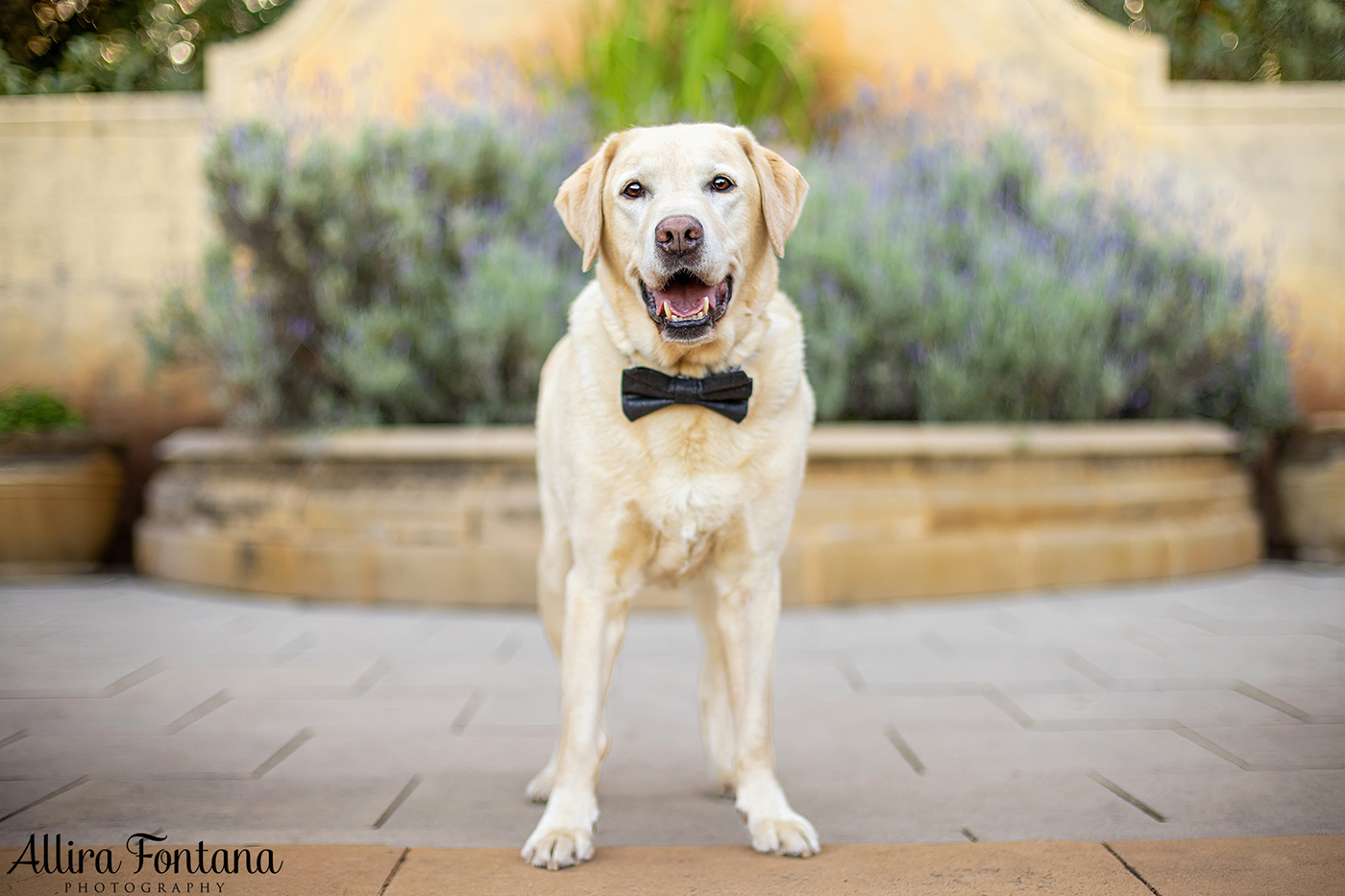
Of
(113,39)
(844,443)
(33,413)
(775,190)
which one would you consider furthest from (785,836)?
(113,39)

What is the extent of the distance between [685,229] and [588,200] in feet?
1.47

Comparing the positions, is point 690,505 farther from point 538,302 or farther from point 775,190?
point 538,302

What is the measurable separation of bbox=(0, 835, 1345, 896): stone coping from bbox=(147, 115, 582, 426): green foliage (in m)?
3.64

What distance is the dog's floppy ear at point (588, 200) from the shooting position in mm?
2555

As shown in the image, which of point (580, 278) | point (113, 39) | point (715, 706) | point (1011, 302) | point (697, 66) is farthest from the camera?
point (697, 66)

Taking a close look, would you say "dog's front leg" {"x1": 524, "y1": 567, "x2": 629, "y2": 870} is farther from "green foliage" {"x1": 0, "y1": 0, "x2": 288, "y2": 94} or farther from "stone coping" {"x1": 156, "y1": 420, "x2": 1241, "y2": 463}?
"green foliage" {"x1": 0, "y1": 0, "x2": 288, "y2": 94}

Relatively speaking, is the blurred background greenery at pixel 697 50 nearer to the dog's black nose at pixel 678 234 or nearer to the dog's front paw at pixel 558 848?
the dog's black nose at pixel 678 234

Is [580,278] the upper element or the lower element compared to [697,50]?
lower

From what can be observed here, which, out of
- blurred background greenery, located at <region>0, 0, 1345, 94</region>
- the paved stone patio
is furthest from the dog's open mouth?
blurred background greenery, located at <region>0, 0, 1345, 94</region>

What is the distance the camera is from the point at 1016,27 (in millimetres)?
7941

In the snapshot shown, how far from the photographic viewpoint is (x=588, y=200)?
2.57 metres

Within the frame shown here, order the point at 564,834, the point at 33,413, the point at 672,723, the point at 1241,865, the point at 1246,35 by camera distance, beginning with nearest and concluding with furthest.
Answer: the point at 1241,865, the point at 564,834, the point at 672,723, the point at 33,413, the point at 1246,35

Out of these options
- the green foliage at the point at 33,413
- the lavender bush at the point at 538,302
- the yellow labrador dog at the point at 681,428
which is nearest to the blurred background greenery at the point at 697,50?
the lavender bush at the point at 538,302

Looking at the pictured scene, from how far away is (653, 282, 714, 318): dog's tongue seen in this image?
7.74 ft
